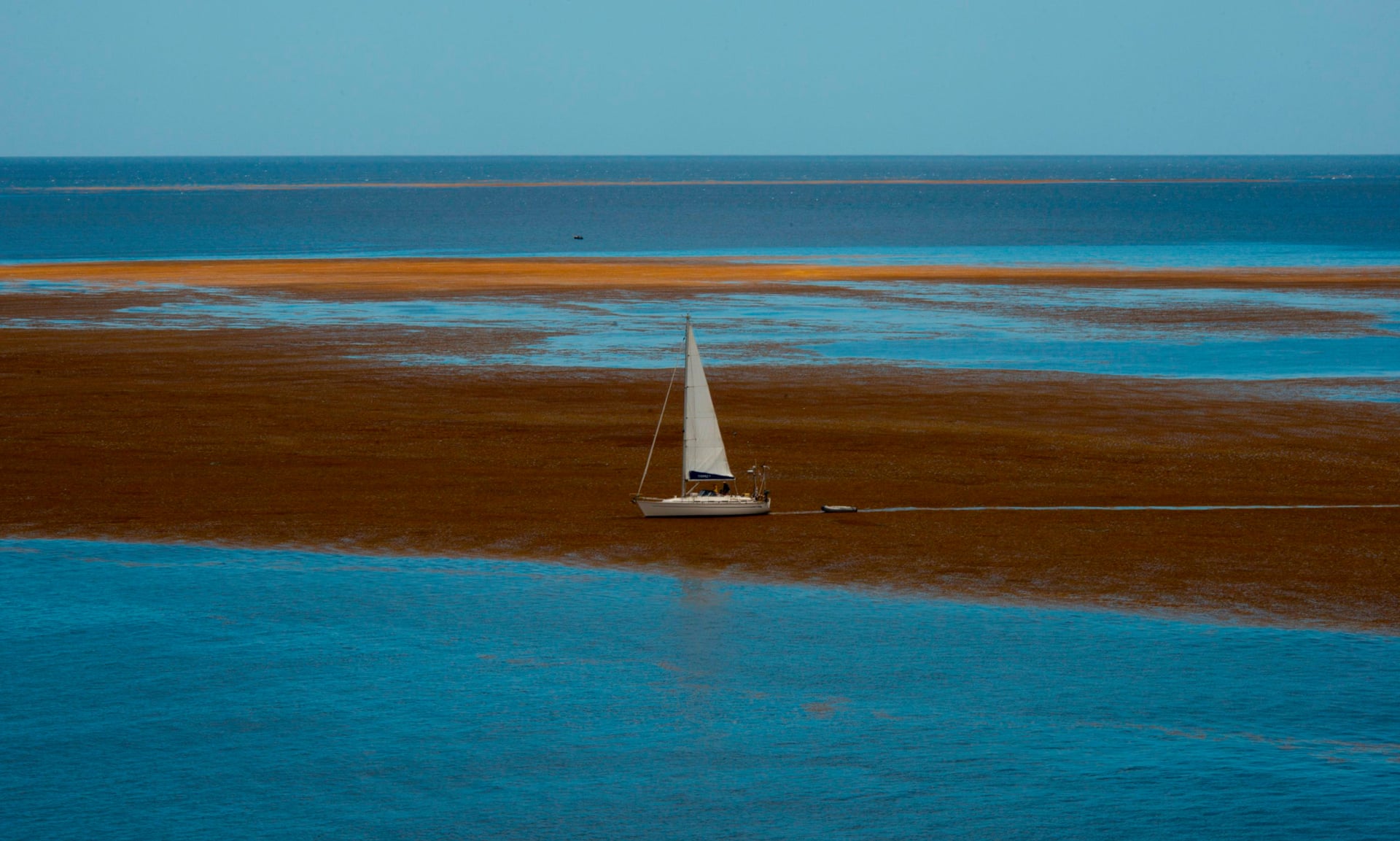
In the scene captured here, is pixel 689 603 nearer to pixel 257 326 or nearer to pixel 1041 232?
pixel 257 326

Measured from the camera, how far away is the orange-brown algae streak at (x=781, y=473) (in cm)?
3200

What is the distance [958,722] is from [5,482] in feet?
84.0

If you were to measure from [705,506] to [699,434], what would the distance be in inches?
77.7

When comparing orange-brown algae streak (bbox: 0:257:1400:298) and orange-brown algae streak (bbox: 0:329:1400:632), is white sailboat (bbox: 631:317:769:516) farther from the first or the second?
orange-brown algae streak (bbox: 0:257:1400:298)

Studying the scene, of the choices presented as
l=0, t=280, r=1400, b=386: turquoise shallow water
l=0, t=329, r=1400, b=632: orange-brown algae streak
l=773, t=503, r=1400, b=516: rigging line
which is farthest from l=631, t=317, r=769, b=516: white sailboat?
l=0, t=280, r=1400, b=386: turquoise shallow water

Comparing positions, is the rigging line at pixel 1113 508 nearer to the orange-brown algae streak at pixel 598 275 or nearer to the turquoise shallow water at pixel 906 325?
the turquoise shallow water at pixel 906 325

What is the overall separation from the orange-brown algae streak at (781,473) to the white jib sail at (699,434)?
1.41 m

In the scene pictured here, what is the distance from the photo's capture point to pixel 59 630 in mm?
28266

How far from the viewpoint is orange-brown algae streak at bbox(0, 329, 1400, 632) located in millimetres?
32000

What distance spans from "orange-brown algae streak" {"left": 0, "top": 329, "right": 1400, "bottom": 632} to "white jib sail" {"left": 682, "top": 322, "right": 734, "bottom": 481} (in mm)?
1414

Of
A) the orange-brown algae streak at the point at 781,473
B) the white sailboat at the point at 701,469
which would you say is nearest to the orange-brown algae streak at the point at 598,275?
the orange-brown algae streak at the point at 781,473

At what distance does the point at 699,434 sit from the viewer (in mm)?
34094

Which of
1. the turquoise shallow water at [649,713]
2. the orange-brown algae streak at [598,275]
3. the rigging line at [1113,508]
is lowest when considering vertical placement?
the turquoise shallow water at [649,713]

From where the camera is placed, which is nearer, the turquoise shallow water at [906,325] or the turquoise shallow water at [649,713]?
the turquoise shallow water at [649,713]
